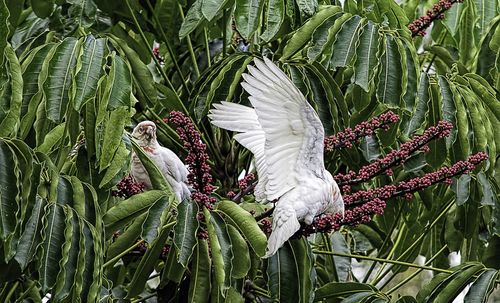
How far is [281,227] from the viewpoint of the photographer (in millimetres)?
2680

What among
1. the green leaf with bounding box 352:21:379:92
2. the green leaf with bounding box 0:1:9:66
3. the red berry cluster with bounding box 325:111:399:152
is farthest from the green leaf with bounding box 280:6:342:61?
the green leaf with bounding box 0:1:9:66

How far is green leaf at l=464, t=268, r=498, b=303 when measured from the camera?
9.85 ft

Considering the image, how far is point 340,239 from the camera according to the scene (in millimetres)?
3584

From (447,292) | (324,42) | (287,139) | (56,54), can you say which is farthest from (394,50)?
(56,54)

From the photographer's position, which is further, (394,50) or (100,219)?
(394,50)

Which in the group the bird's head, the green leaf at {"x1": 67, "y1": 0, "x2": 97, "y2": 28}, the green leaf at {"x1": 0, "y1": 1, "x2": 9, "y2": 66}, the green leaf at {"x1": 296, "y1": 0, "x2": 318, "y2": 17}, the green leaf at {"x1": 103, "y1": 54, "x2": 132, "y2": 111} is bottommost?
the bird's head

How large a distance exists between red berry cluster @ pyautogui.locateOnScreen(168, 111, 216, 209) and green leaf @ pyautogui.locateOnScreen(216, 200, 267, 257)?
4 centimetres

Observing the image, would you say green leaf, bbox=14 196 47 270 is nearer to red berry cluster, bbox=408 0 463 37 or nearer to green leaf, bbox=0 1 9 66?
green leaf, bbox=0 1 9 66

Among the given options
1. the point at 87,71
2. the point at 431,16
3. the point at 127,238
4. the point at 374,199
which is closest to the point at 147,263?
the point at 127,238

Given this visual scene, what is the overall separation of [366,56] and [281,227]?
0.54 m

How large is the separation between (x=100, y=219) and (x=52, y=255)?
156 millimetres

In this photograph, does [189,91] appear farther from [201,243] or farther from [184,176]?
[201,243]

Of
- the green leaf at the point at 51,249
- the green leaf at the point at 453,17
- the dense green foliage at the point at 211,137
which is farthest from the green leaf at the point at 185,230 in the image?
the green leaf at the point at 453,17

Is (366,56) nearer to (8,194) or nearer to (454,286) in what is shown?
(454,286)
